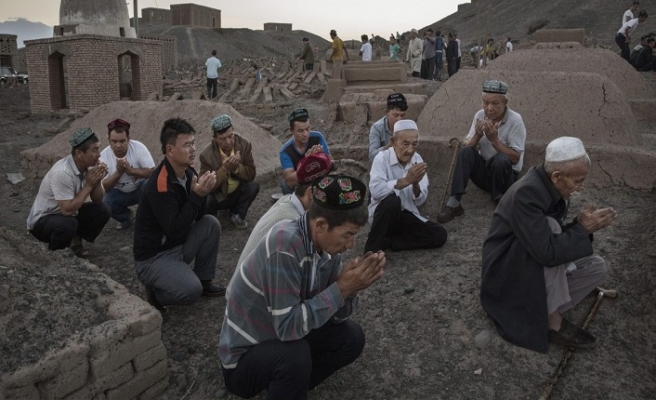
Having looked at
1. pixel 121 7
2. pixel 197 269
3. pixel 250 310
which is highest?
pixel 121 7

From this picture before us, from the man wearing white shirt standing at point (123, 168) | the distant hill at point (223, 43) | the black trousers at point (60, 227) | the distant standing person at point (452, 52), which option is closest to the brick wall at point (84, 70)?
the distant standing person at point (452, 52)

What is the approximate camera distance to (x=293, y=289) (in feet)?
7.79

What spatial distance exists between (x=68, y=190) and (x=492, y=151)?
12.5 ft

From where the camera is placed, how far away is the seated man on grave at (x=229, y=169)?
5184 millimetres

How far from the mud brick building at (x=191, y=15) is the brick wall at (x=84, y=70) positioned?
3304cm

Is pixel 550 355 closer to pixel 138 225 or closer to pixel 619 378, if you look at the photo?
pixel 619 378

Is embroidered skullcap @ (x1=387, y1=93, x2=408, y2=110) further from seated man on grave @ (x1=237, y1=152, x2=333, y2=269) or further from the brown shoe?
seated man on grave @ (x1=237, y1=152, x2=333, y2=269)

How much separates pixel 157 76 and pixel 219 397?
1722 cm

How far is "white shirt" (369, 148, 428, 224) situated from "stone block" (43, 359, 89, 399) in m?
2.52

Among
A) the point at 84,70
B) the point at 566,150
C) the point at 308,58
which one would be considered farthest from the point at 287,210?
the point at 308,58

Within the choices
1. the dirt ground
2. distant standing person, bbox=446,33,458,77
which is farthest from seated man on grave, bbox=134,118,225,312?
distant standing person, bbox=446,33,458,77

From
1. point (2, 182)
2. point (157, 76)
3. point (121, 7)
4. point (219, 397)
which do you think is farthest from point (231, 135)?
point (121, 7)

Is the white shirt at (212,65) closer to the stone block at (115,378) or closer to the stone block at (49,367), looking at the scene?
the stone block at (115,378)

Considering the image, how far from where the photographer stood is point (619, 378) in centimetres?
300
